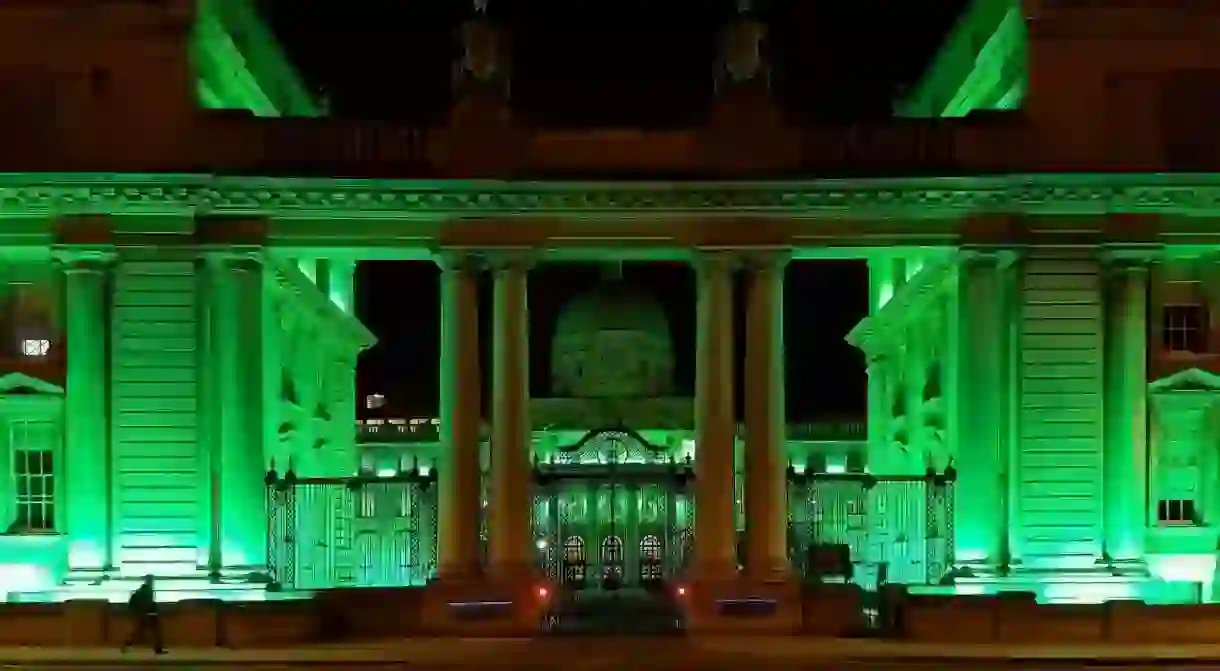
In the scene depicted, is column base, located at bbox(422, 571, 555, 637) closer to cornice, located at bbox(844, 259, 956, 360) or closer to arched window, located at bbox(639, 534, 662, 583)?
arched window, located at bbox(639, 534, 662, 583)

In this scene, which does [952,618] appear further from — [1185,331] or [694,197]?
[694,197]

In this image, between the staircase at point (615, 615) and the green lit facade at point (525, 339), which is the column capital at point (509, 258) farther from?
the staircase at point (615, 615)

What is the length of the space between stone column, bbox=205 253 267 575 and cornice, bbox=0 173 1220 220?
5.06ft

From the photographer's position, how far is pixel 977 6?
4084cm

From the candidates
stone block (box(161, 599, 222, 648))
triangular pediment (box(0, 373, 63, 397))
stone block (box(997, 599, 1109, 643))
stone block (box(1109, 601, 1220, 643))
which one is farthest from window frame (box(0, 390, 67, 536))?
stone block (box(1109, 601, 1220, 643))

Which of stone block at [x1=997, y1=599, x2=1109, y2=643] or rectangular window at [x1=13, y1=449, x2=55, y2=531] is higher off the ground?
rectangular window at [x1=13, y1=449, x2=55, y2=531]

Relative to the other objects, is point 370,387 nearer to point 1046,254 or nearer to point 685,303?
point 685,303

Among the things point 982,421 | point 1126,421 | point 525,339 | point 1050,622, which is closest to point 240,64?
point 525,339

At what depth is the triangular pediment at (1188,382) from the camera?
120 feet

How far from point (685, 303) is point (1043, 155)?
2391cm

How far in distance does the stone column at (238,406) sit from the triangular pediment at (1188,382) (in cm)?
2025

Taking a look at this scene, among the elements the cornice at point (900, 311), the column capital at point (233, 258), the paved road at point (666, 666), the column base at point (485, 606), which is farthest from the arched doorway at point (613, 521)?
the paved road at point (666, 666)

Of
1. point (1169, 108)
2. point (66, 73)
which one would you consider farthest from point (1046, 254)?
point (66, 73)

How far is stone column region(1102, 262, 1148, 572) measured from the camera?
3572 cm
